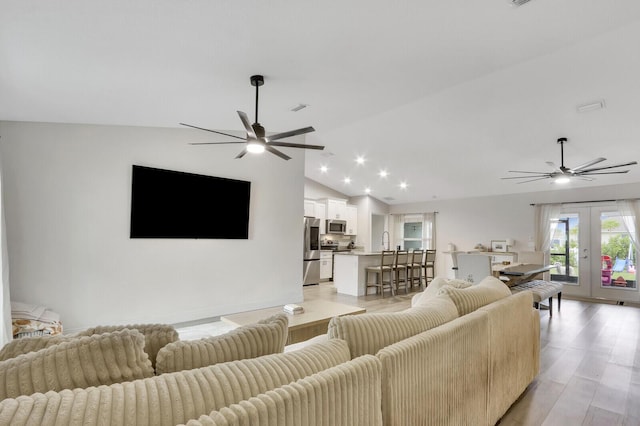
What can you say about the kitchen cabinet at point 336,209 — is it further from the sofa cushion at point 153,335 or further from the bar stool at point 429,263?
the sofa cushion at point 153,335

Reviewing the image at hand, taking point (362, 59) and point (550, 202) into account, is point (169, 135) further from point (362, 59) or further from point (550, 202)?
point (550, 202)

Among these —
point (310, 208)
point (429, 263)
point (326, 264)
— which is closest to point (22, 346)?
point (310, 208)

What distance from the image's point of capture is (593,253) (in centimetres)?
641

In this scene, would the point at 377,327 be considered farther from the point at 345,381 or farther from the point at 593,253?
the point at 593,253

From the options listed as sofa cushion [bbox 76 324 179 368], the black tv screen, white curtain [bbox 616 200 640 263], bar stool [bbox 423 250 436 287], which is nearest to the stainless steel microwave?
bar stool [bbox 423 250 436 287]

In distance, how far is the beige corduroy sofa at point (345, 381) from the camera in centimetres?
73

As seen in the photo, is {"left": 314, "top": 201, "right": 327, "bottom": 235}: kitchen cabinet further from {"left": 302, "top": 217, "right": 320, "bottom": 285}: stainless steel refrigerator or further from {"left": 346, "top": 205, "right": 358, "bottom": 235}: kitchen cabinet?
{"left": 346, "top": 205, "right": 358, "bottom": 235}: kitchen cabinet

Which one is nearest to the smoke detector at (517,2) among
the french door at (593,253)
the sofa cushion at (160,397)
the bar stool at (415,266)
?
the sofa cushion at (160,397)

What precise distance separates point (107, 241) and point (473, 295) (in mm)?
4045

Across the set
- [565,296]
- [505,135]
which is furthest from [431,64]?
[565,296]

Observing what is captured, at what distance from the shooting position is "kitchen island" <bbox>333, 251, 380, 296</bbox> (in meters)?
6.63

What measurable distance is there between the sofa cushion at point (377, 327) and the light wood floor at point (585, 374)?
1205mm

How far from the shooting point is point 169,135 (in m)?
4.40

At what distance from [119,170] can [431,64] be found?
3.78m
